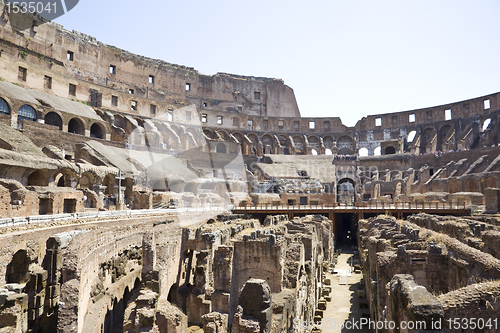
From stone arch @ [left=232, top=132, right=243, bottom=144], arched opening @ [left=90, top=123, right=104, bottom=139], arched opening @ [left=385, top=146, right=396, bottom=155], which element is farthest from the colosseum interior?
stone arch @ [left=232, top=132, right=243, bottom=144]

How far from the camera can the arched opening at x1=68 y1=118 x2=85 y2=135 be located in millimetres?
38656

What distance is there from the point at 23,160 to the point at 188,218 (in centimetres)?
1016

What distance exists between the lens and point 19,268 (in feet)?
33.0

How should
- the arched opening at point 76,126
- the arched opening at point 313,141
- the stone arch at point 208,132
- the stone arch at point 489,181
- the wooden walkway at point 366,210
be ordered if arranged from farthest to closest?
the arched opening at point 313,141 → the stone arch at point 208,132 → the arched opening at point 76,126 → the stone arch at point 489,181 → the wooden walkway at point 366,210

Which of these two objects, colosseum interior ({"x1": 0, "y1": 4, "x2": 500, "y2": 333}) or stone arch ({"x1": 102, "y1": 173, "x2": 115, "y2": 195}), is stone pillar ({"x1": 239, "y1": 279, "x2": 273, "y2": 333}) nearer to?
colosseum interior ({"x1": 0, "y1": 4, "x2": 500, "y2": 333})

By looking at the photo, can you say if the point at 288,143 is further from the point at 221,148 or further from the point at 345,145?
the point at 221,148

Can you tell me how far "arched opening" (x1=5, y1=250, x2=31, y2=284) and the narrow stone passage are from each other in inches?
364

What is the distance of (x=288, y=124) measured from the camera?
6256 cm

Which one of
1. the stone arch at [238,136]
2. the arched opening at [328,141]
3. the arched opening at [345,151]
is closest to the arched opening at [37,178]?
the stone arch at [238,136]

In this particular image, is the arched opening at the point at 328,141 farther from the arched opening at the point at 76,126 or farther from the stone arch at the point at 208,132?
the arched opening at the point at 76,126

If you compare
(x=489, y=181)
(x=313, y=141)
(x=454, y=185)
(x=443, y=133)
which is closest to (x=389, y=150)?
(x=443, y=133)

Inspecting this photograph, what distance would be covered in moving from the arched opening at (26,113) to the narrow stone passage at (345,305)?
29.8 meters

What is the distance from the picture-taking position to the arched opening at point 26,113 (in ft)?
102

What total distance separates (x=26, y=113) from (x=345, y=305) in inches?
1272
